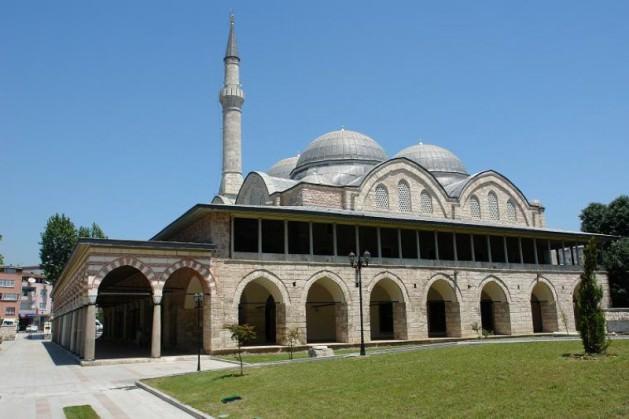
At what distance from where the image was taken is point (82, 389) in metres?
13.5

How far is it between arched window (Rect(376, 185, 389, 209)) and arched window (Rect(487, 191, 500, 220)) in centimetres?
754

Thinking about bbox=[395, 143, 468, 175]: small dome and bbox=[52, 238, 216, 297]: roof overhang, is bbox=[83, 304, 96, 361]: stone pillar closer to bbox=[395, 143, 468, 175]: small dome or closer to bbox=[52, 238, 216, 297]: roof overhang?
bbox=[52, 238, 216, 297]: roof overhang

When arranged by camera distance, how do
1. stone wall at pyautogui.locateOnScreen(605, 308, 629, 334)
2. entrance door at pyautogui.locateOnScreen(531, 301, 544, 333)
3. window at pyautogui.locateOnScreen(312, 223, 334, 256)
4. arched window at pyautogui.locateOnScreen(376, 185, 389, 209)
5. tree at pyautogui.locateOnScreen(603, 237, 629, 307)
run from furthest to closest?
tree at pyautogui.locateOnScreen(603, 237, 629, 307), entrance door at pyautogui.locateOnScreen(531, 301, 544, 333), arched window at pyautogui.locateOnScreen(376, 185, 389, 209), stone wall at pyautogui.locateOnScreen(605, 308, 629, 334), window at pyautogui.locateOnScreen(312, 223, 334, 256)

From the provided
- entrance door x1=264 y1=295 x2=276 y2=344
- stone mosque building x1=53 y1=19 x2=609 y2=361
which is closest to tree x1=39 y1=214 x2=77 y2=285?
stone mosque building x1=53 y1=19 x2=609 y2=361

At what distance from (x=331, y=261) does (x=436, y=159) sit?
1721 cm

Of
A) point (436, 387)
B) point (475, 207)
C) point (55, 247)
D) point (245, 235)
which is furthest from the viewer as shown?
point (55, 247)

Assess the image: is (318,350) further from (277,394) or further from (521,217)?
(521,217)

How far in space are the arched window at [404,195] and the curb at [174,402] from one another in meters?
19.1

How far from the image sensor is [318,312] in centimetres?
2742

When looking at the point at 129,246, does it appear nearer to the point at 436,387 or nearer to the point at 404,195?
the point at 436,387

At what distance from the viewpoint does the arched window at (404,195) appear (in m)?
30.2

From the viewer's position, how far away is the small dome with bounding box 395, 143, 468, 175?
3728 cm

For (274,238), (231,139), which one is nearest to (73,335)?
(274,238)

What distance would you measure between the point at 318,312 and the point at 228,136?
13539 mm
